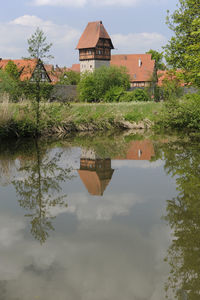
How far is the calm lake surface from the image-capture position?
11.8 ft

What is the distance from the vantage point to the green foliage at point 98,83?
50.3 metres

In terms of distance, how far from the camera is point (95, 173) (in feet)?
30.8

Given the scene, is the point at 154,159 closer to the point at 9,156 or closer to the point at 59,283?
the point at 9,156

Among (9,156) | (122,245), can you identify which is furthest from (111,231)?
(9,156)

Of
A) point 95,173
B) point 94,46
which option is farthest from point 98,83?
point 95,173

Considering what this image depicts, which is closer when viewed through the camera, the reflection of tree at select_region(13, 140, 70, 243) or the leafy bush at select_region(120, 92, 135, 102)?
the reflection of tree at select_region(13, 140, 70, 243)

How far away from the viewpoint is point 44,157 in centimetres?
1210

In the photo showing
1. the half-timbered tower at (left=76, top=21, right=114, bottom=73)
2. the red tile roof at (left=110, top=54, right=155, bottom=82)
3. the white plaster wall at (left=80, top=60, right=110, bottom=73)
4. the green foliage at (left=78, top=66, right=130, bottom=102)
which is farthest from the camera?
the red tile roof at (left=110, top=54, right=155, bottom=82)

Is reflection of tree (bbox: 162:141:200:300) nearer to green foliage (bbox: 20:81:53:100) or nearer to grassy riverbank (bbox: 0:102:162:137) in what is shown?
grassy riverbank (bbox: 0:102:162:137)

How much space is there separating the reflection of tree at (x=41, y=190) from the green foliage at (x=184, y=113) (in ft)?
31.3

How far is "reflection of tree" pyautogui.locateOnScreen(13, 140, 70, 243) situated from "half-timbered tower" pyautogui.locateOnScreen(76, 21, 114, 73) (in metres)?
61.9

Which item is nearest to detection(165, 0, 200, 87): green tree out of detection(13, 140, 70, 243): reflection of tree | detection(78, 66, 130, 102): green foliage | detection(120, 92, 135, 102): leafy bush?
detection(13, 140, 70, 243): reflection of tree

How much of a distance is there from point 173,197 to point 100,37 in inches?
2632

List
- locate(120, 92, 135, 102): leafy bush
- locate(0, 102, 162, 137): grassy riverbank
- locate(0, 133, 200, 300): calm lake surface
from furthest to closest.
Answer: locate(120, 92, 135, 102): leafy bush → locate(0, 102, 162, 137): grassy riverbank → locate(0, 133, 200, 300): calm lake surface
